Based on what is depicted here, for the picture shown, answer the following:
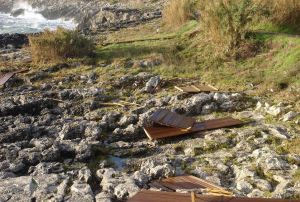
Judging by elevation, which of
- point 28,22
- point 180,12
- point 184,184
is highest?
A: point 180,12

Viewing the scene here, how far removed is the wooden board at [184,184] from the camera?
204 inches

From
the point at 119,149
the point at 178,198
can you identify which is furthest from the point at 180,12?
the point at 178,198

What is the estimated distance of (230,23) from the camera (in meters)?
10.2

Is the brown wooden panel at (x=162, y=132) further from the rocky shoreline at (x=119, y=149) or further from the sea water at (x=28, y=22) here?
the sea water at (x=28, y=22)

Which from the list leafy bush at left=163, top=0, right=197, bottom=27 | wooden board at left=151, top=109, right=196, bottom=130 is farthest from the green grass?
wooden board at left=151, top=109, right=196, bottom=130

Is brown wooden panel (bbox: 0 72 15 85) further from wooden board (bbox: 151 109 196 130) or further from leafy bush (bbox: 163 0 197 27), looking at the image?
leafy bush (bbox: 163 0 197 27)

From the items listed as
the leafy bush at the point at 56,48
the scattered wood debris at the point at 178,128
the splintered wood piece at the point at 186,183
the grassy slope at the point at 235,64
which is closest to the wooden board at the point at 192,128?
the scattered wood debris at the point at 178,128

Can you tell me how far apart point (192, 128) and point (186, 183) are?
6.29 feet

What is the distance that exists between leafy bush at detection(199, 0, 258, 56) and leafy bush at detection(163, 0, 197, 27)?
3065 mm

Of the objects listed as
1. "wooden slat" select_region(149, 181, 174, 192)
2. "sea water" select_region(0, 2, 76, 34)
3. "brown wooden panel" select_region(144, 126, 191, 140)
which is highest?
"wooden slat" select_region(149, 181, 174, 192)

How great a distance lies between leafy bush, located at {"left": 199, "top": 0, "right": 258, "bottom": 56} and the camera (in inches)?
402

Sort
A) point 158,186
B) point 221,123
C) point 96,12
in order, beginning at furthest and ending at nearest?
1. point 96,12
2. point 221,123
3. point 158,186

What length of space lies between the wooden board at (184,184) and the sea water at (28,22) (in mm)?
22584

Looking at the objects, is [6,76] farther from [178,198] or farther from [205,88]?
[178,198]
